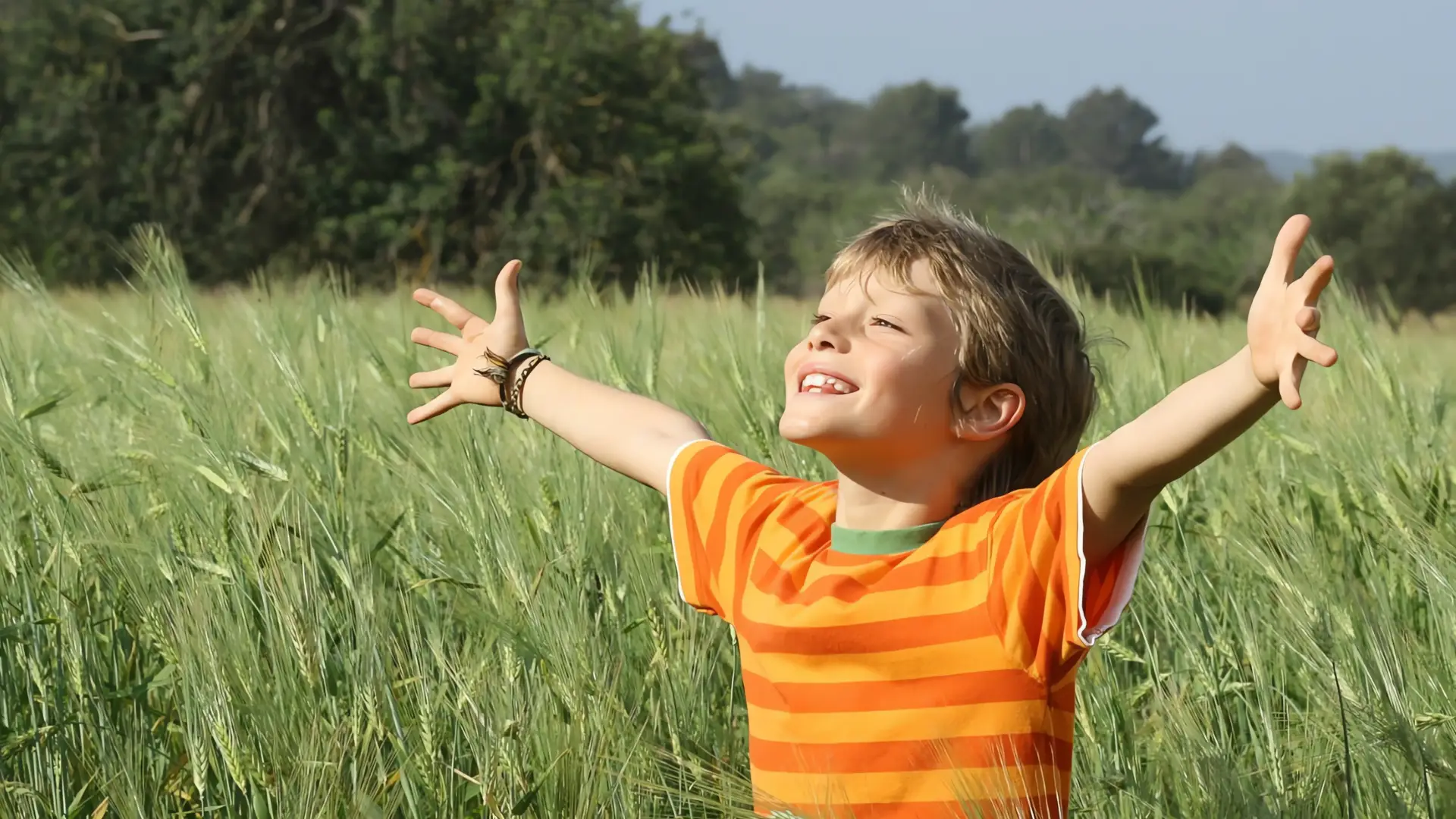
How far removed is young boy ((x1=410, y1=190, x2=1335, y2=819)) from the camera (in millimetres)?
1267

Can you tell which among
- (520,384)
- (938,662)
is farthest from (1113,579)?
(520,384)

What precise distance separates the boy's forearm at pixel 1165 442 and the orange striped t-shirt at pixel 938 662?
22mm

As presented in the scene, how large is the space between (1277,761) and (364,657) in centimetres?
85

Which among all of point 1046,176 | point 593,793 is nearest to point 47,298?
point 593,793

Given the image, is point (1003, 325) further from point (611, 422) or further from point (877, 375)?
point (611, 422)

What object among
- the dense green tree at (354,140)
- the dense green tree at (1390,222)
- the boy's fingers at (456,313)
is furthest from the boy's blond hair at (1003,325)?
the dense green tree at (1390,222)

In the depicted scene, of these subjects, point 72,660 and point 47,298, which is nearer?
point 72,660

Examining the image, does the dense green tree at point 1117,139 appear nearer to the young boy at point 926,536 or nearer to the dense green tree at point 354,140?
the dense green tree at point 354,140

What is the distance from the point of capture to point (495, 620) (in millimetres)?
1534

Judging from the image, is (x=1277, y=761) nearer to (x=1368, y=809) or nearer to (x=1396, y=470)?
(x=1368, y=809)

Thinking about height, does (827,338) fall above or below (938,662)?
above

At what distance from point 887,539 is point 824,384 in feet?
0.50

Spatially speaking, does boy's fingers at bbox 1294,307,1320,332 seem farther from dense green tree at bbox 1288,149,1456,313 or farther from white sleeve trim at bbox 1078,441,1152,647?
dense green tree at bbox 1288,149,1456,313

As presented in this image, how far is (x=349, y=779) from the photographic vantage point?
140 centimetres
